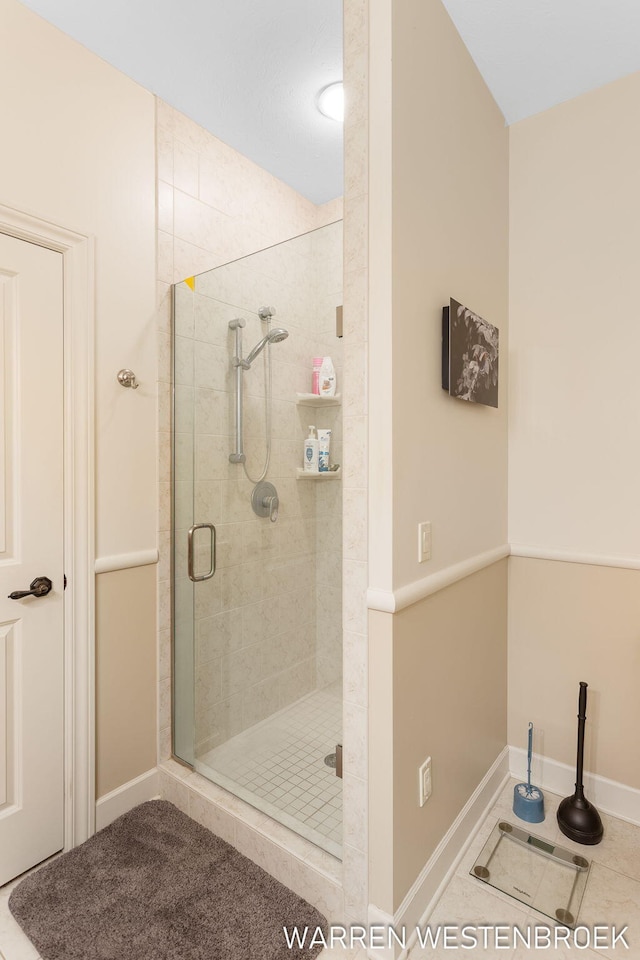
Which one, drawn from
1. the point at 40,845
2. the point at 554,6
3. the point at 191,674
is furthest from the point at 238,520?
the point at 554,6

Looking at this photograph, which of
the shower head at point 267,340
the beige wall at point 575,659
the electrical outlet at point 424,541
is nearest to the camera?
the electrical outlet at point 424,541

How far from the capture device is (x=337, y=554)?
158 centimetres

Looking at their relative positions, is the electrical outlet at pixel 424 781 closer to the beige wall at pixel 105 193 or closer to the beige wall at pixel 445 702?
the beige wall at pixel 445 702

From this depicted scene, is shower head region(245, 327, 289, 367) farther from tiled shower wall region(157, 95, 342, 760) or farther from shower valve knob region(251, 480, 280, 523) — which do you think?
shower valve knob region(251, 480, 280, 523)

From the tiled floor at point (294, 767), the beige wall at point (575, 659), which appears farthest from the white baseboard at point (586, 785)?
the tiled floor at point (294, 767)

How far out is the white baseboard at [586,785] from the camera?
5.99 feet

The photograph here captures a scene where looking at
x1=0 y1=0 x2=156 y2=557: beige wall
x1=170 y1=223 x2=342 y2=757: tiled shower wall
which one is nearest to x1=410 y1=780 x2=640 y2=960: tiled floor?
x1=170 y1=223 x2=342 y2=757: tiled shower wall

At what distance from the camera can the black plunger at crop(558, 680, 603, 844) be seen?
5.59 ft

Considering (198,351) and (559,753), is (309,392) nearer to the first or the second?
(198,351)

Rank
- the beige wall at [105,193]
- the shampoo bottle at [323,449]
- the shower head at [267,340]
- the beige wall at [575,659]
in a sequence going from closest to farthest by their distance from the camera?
the beige wall at [105,193], the shampoo bottle at [323,449], the shower head at [267,340], the beige wall at [575,659]

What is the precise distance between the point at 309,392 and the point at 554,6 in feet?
4.42

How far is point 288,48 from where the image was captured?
1691 millimetres

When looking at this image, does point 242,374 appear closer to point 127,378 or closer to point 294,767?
point 127,378

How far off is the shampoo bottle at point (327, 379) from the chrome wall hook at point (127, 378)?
0.69 metres
